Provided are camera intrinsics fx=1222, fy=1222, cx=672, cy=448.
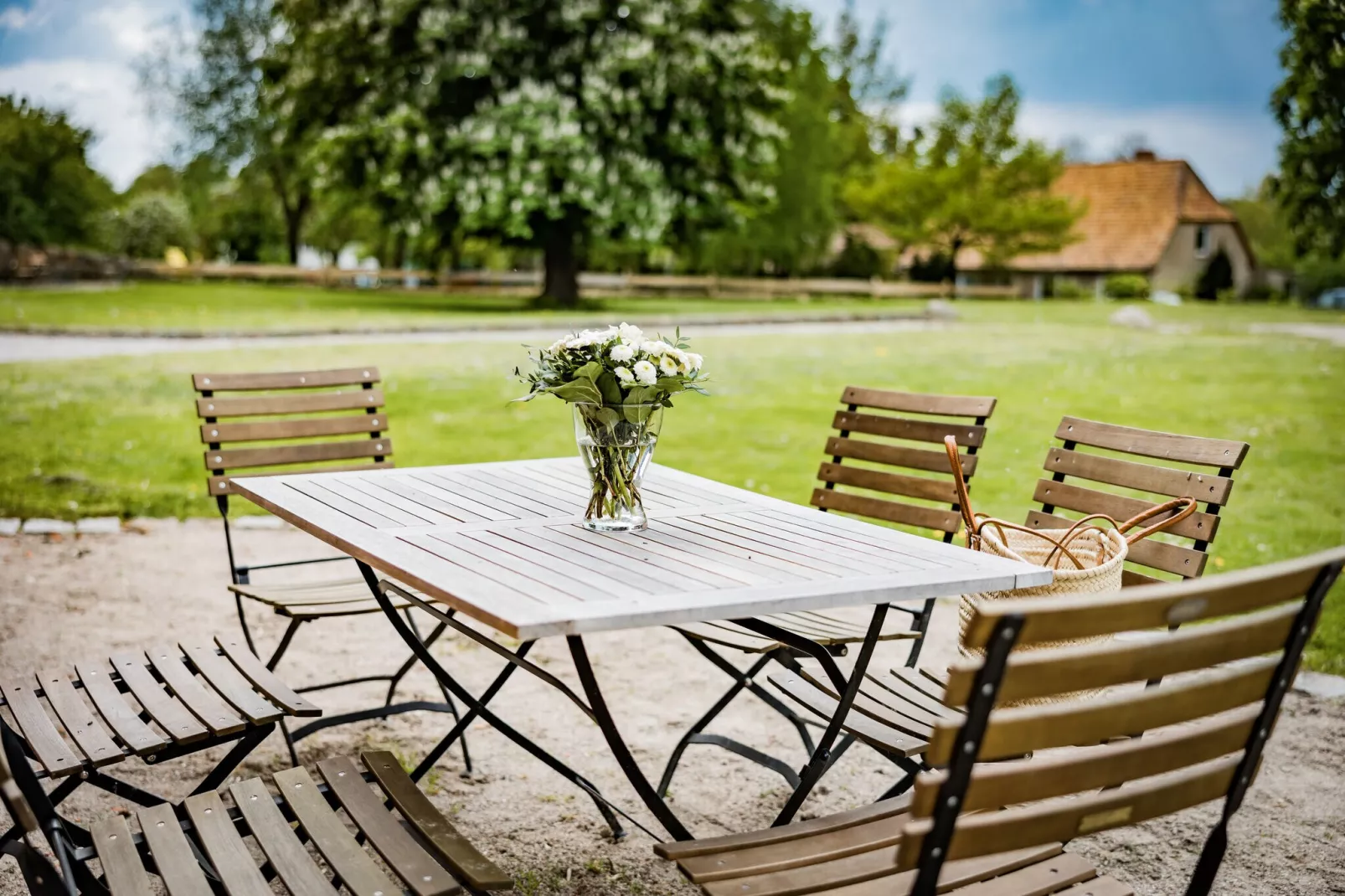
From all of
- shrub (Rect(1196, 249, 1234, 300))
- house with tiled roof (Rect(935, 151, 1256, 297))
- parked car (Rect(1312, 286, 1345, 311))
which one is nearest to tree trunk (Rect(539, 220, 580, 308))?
parked car (Rect(1312, 286, 1345, 311))

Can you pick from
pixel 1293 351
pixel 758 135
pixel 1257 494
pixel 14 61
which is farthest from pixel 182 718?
pixel 758 135

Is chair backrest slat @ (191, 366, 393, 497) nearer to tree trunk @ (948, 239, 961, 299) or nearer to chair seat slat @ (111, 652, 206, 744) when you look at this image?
chair seat slat @ (111, 652, 206, 744)

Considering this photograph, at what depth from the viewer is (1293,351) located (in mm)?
17609

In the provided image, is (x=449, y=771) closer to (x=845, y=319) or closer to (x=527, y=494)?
(x=527, y=494)

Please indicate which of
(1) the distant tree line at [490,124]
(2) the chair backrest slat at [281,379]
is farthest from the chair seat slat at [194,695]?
(1) the distant tree line at [490,124]

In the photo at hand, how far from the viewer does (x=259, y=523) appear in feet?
24.2

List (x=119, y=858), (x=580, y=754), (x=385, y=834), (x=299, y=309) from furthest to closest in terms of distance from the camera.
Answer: (x=299, y=309)
(x=580, y=754)
(x=385, y=834)
(x=119, y=858)

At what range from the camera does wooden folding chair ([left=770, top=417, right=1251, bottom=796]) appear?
3.12m

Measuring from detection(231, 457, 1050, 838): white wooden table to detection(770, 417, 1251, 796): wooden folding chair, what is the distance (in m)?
0.24

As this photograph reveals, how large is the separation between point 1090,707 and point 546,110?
72.5 feet

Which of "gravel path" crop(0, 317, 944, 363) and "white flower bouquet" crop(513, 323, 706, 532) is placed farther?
"gravel path" crop(0, 317, 944, 363)

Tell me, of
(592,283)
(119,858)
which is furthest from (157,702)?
(592,283)

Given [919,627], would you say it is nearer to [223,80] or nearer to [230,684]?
[230,684]

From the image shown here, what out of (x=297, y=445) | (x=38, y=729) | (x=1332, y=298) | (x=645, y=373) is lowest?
(x=38, y=729)
